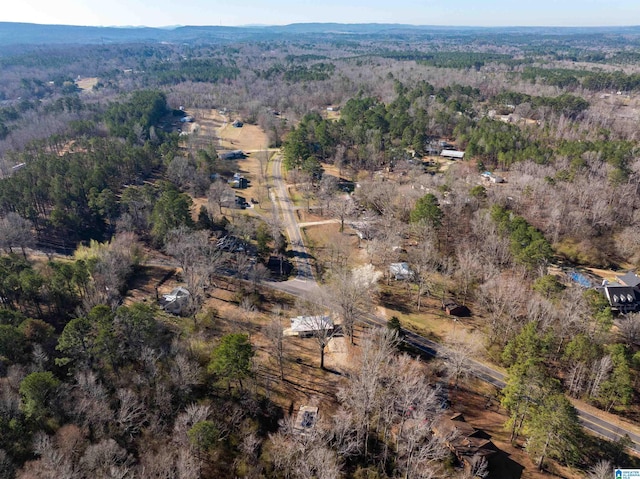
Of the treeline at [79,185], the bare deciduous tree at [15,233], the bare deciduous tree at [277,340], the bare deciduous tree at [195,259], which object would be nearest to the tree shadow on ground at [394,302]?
the bare deciduous tree at [277,340]

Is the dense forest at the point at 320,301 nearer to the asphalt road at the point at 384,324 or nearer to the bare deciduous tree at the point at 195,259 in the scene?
the bare deciduous tree at the point at 195,259

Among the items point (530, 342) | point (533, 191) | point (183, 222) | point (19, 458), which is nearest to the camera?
point (19, 458)

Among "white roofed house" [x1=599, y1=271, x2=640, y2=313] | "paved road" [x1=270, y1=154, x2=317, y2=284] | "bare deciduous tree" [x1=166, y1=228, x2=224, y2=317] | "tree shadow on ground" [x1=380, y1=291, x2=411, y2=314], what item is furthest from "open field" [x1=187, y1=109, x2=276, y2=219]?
"white roofed house" [x1=599, y1=271, x2=640, y2=313]

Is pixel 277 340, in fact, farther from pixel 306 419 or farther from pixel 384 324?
pixel 384 324

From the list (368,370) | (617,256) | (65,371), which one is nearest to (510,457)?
Result: (368,370)

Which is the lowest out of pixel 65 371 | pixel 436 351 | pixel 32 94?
pixel 436 351

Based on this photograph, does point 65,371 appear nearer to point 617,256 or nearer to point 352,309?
point 352,309

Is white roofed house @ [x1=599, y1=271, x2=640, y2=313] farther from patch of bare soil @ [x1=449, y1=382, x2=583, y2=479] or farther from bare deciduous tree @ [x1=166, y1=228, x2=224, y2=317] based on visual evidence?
bare deciduous tree @ [x1=166, y1=228, x2=224, y2=317]
